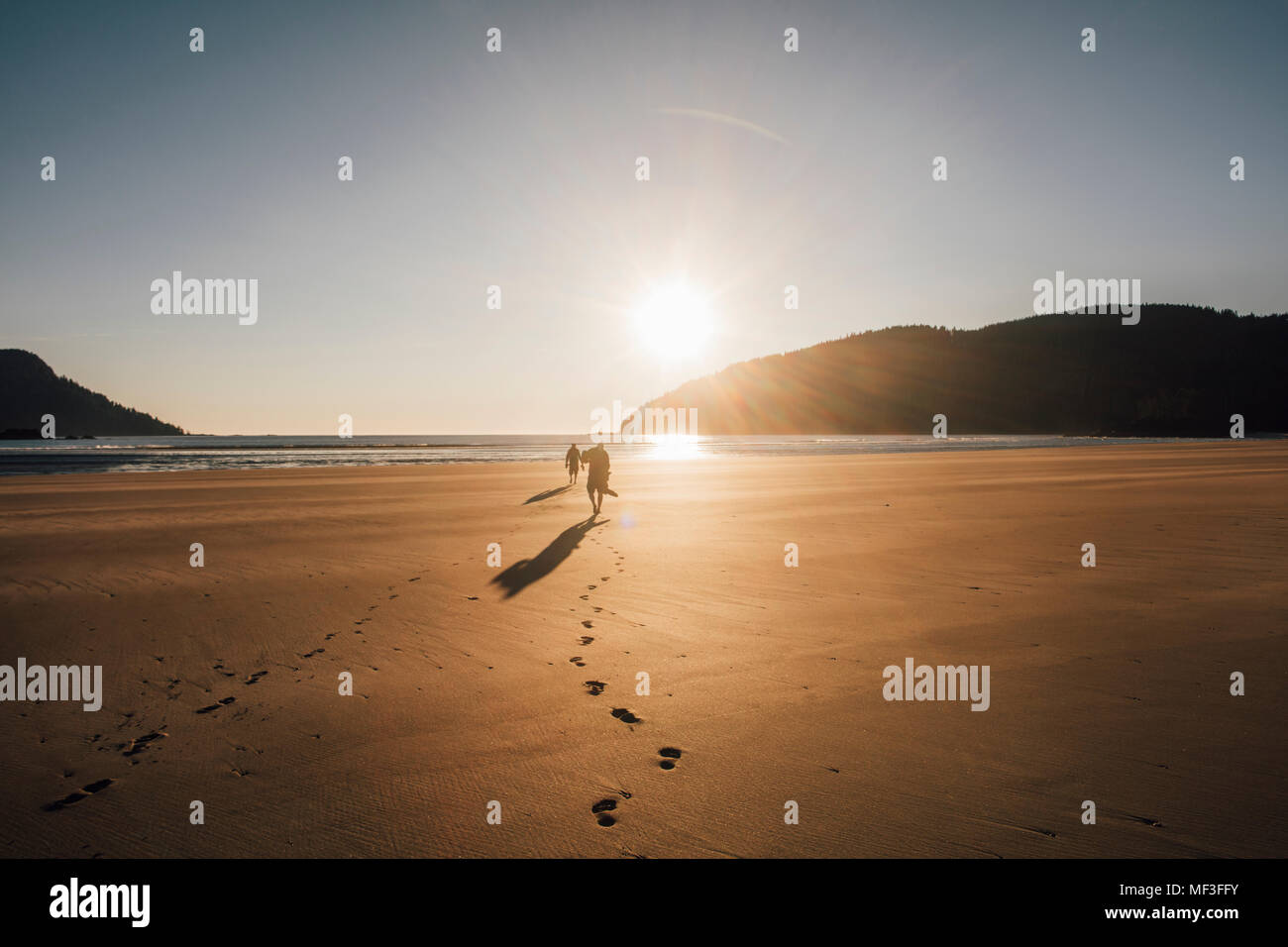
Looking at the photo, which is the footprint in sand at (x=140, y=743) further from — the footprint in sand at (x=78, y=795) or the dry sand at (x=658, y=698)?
the footprint in sand at (x=78, y=795)

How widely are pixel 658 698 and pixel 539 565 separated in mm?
5986

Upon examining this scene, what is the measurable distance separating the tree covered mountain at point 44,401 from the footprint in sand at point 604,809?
233685mm

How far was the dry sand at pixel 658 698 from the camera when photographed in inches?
132

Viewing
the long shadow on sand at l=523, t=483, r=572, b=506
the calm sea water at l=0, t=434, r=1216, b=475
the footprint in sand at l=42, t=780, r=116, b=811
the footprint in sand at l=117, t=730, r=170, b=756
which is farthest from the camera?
the calm sea water at l=0, t=434, r=1216, b=475

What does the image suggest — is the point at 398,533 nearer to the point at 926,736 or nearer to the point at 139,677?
the point at 139,677

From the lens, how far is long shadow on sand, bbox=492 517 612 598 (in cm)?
934

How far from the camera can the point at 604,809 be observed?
137 inches

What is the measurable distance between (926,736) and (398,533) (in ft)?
42.2

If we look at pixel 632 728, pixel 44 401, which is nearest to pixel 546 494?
pixel 632 728

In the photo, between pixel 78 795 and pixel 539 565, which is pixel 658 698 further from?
pixel 539 565

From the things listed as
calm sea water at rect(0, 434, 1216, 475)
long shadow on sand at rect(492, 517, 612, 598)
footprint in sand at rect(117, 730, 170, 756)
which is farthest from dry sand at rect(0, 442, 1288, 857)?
calm sea water at rect(0, 434, 1216, 475)

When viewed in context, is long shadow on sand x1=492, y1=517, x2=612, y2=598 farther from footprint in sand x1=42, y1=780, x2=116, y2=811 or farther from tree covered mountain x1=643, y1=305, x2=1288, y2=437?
tree covered mountain x1=643, y1=305, x2=1288, y2=437

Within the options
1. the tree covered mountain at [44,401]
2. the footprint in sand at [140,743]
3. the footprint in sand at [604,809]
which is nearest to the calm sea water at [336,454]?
the footprint in sand at [140,743]

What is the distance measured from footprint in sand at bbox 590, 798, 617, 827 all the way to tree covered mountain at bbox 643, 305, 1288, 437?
6309 inches
